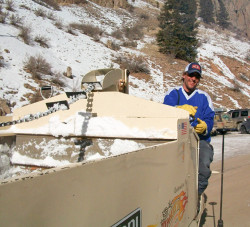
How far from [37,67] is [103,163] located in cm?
1528

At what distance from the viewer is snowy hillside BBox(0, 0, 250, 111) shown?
1545 centimetres

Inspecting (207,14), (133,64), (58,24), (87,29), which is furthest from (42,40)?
(207,14)

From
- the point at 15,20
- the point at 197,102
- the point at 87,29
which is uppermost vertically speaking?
the point at 87,29

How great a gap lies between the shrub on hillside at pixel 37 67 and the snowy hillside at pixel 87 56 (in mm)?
247

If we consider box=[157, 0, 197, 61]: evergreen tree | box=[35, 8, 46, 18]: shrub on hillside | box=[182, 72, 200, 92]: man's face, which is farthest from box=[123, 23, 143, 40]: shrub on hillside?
box=[182, 72, 200, 92]: man's face

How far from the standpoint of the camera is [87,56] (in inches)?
869

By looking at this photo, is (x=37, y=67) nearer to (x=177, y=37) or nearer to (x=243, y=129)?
(x=243, y=129)

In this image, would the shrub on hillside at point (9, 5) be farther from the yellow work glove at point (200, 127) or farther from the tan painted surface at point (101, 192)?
the tan painted surface at point (101, 192)

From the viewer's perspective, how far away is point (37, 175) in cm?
109

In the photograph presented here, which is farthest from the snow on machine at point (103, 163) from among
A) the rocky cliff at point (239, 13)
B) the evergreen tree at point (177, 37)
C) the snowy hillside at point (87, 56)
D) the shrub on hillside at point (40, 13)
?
the rocky cliff at point (239, 13)

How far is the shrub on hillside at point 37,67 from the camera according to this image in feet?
50.6

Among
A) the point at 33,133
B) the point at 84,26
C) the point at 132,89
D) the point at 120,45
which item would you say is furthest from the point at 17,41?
the point at 33,133

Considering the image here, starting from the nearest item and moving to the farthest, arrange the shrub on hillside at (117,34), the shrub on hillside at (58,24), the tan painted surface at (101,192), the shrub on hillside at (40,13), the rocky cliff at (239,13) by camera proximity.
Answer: the tan painted surface at (101,192) → the shrub on hillside at (40,13) → the shrub on hillside at (58,24) → the shrub on hillside at (117,34) → the rocky cliff at (239,13)

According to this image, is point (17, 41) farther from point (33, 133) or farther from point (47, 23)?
point (33, 133)
